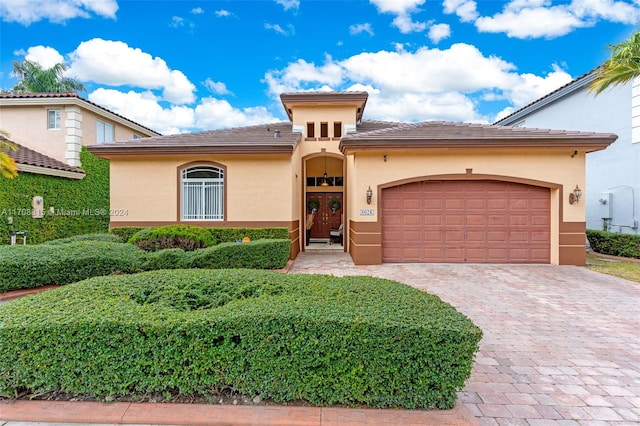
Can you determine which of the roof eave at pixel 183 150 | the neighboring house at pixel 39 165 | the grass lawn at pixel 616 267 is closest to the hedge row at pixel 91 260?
the roof eave at pixel 183 150

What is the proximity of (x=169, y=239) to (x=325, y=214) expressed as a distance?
8875mm

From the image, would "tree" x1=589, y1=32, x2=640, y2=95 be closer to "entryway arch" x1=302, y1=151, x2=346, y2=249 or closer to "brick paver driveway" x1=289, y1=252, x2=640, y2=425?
"brick paver driveway" x1=289, y1=252, x2=640, y2=425

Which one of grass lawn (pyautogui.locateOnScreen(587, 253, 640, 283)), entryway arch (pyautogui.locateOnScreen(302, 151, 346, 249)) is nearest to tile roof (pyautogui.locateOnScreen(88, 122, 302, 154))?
entryway arch (pyautogui.locateOnScreen(302, 151, 346, 249))

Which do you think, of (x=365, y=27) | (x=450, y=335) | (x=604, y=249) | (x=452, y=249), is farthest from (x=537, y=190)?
(x=450, y=335)

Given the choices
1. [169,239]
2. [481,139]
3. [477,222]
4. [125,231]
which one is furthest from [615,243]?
[125,231]

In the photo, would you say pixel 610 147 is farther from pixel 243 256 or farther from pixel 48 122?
pixel 48 122

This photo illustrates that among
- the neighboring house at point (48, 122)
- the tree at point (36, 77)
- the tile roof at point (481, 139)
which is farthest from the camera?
the tree at point (36, 77)

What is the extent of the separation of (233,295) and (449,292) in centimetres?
504

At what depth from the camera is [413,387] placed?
8.80 feet

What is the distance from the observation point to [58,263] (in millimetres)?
6402

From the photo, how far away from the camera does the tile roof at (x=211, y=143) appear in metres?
10.8

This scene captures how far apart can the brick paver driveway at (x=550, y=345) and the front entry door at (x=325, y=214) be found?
834cm

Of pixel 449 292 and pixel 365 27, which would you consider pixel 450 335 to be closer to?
pixel 449 292

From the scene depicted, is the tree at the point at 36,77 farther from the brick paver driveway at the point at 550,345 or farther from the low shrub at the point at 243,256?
the brick paver driveway at the point at 550,345
